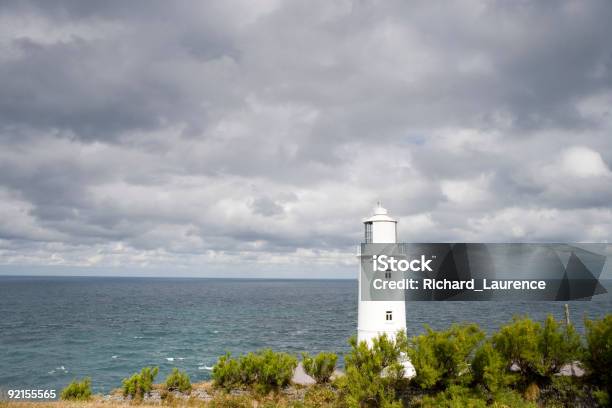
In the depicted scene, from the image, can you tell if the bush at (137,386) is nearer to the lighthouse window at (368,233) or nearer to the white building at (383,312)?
the white building at (383,312)

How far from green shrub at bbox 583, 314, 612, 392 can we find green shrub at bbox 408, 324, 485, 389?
3949 mm

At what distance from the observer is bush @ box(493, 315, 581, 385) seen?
58.9ft

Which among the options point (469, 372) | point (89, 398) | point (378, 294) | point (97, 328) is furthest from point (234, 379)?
point (97, 328)

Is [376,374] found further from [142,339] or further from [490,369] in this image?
[142,339]

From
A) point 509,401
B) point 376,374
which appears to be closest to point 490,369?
point 509,401

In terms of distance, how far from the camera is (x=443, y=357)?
18.5 metres

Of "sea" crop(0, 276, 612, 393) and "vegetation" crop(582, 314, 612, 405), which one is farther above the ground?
"vegetation" crop(582, 314, 612, 405)

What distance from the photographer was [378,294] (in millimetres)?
22359

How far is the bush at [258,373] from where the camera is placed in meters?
22.8

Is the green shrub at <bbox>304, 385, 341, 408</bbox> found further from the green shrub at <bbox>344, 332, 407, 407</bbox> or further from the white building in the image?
the white building

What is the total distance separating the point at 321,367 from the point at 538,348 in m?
10.6

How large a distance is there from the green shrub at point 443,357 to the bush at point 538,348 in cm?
121

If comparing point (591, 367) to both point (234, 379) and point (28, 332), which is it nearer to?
point (234, 379)

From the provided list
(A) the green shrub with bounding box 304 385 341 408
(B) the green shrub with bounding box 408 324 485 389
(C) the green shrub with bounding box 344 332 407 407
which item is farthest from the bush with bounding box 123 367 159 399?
(B) the green shrub with bounding box 408 324 485 389
